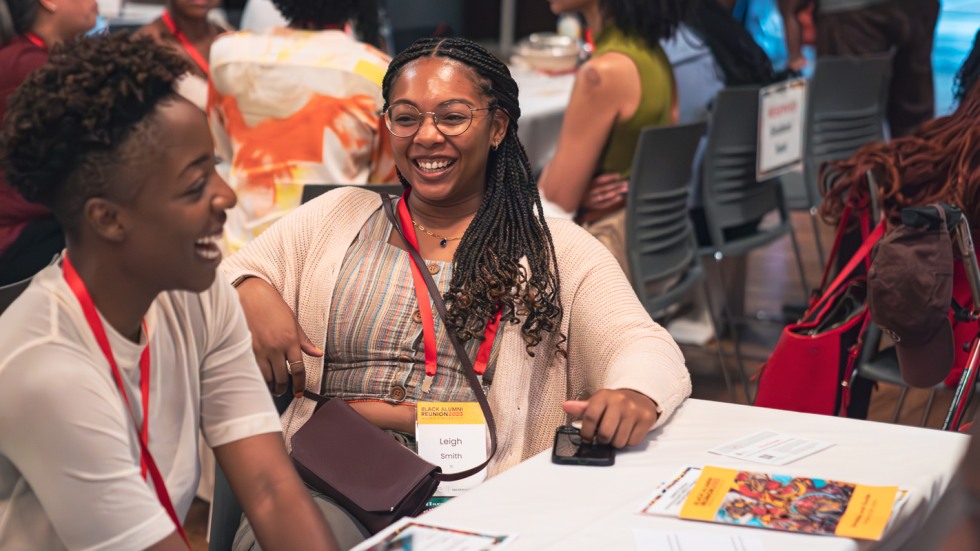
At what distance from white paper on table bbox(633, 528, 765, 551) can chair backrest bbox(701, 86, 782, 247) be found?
2.60m

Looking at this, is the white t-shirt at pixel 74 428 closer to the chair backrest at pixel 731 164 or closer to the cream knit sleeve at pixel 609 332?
the cream knit sleeve at pixel 609 332

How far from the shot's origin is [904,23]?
553cm

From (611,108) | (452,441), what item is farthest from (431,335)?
(611,108)

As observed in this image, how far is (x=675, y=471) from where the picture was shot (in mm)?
1658

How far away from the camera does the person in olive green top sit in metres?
3.42

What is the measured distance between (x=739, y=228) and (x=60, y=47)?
317 cm

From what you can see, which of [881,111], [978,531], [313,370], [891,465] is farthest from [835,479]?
[881,111]

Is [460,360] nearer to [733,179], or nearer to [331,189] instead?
[331,189]

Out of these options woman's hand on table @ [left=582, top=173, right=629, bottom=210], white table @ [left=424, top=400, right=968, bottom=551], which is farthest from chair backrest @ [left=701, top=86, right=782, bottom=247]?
white table @ [left=424, top=400, right=968, bottom=551]

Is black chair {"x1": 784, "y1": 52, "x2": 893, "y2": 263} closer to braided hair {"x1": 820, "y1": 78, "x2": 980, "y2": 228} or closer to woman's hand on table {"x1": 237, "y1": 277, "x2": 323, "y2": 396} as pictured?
braided hair {"x1": 820, "y1": 78, "x2": 980, "y2": 228}

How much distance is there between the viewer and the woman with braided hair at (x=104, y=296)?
1294 millimetres

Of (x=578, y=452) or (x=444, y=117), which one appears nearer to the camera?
(x=578, y=452)

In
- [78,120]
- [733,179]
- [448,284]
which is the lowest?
→ [733,179]

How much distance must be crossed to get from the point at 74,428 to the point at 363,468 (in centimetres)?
66
